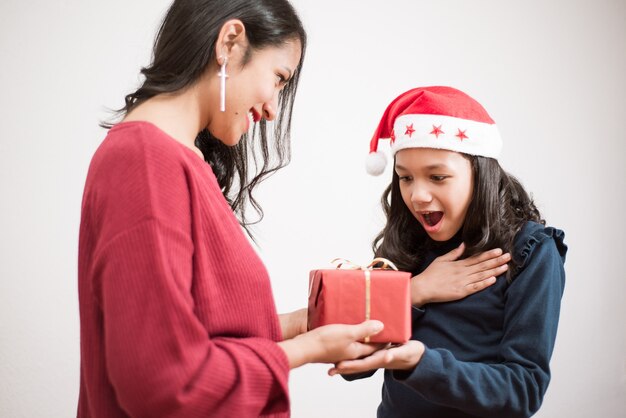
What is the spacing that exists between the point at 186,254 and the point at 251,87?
1.04 feet

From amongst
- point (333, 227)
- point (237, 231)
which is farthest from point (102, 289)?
point (333, 227)

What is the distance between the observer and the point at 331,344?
3.02 ft

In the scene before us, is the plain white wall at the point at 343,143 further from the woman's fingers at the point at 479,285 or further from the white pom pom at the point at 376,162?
the woman's fingers at the point at 479,285

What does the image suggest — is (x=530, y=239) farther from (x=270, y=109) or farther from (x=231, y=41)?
(x=231, y=41)

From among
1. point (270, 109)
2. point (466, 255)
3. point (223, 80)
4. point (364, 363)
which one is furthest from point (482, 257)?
point (223, 80)

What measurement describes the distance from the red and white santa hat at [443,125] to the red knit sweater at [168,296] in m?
0.52

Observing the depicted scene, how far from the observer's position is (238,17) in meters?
0.92

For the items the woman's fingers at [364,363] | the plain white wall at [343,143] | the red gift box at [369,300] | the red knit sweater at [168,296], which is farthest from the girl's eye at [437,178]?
the plain white wall at [343,143]

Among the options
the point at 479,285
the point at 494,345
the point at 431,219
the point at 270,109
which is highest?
the point at 270,109

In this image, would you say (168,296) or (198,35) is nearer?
(168,296)

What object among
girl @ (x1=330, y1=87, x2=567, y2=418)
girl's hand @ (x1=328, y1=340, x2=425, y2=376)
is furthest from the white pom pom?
girl's hand @ (x1=328, y1=340, x2=425, y2=376)

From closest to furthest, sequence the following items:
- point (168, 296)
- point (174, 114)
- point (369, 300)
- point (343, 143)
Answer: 1. point (168, 296)
2. point (174, 114)
3. point (369, 300)
4. point (343, 143)
